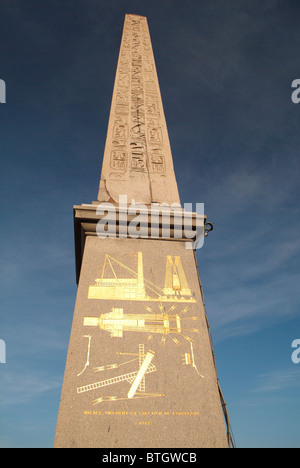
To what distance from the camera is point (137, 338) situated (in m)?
3.12

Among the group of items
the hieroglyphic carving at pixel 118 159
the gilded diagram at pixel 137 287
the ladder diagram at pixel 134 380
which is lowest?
the ladder diagram at pixel 134 380

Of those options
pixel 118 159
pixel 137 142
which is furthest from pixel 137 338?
pixel 137 142

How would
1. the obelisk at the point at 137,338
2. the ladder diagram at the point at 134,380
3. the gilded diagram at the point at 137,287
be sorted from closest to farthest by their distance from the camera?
the obelisk at the point at 137,338 → the ladder diagram at the point at 134,380 → the gilded diagram at the point at 137,287

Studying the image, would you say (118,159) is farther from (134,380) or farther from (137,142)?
(134,380)

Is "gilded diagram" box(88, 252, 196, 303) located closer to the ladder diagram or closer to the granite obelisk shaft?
the ladder diagram

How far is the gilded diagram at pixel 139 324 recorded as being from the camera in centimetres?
283

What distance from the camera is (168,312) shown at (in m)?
3.32

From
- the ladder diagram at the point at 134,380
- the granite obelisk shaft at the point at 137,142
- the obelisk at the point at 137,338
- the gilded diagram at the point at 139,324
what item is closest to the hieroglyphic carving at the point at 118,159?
the granite obelisk shaft at the point at 137,142

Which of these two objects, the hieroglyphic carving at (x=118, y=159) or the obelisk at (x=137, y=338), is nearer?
the obelisk at (x=137, y=338)

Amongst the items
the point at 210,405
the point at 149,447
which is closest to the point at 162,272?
the point at 210,405

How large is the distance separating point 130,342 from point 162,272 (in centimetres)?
87

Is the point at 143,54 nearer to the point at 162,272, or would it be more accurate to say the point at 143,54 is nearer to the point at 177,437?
the point at 162,272

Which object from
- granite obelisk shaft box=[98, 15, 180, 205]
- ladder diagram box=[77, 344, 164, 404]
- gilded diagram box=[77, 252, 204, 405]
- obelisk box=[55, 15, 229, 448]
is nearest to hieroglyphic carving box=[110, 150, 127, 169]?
granite obelisk shaft box=[98, 15, 180, 205]

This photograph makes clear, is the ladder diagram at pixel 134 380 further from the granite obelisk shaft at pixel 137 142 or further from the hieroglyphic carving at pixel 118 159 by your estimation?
the hieroglyphic carving at pixel 118 159
